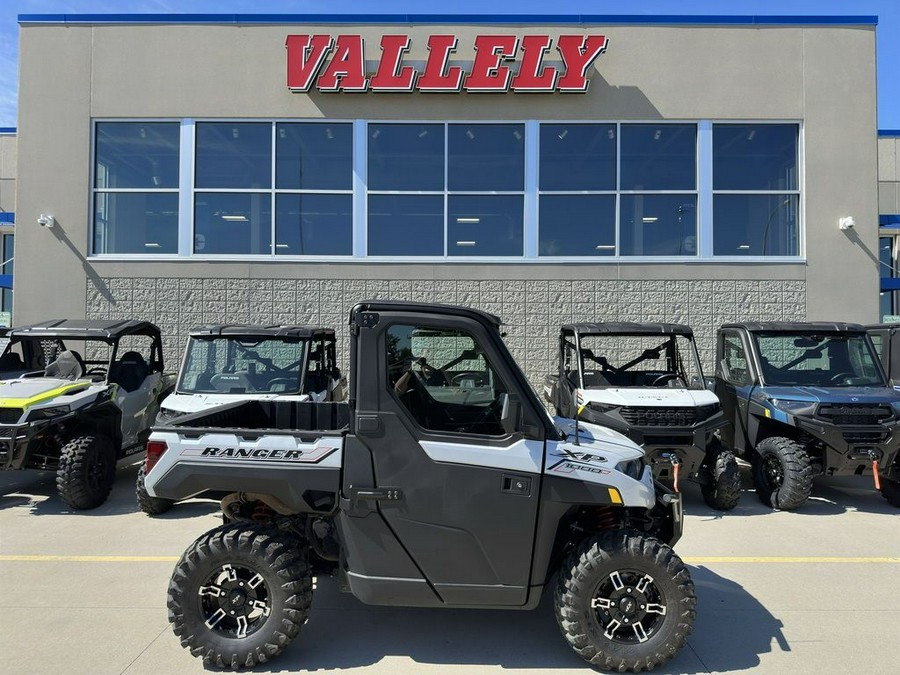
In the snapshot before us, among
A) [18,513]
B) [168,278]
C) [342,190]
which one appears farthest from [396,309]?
[168,278]

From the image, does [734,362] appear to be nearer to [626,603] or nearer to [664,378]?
[664,378]

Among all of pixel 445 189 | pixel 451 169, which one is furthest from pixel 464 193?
pixel 451 169

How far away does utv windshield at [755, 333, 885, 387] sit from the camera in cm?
753

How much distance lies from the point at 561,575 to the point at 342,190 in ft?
32.3

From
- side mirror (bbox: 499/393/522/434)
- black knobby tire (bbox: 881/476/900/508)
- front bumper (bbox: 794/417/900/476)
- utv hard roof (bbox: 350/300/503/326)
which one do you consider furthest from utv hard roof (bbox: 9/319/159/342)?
black knobby tire (bbox: 881/476/900/508)

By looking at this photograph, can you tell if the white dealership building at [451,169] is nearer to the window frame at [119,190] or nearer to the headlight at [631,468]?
the window frame at [119,190]

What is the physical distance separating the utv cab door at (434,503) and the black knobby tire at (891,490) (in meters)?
5.91

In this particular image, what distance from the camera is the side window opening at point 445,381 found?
361 cm

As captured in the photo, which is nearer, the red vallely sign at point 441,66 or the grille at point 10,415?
the grille at point 10,415

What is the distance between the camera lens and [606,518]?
12.4 ft

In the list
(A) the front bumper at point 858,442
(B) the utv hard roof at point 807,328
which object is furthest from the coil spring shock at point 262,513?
(B) the utv hard roof at point 807,328

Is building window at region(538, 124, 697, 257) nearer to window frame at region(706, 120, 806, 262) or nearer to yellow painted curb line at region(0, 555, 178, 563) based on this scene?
window frame at region(706, 120, 806, 262)

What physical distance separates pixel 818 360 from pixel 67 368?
389 inches

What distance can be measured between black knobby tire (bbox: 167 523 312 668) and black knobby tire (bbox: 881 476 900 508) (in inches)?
273
